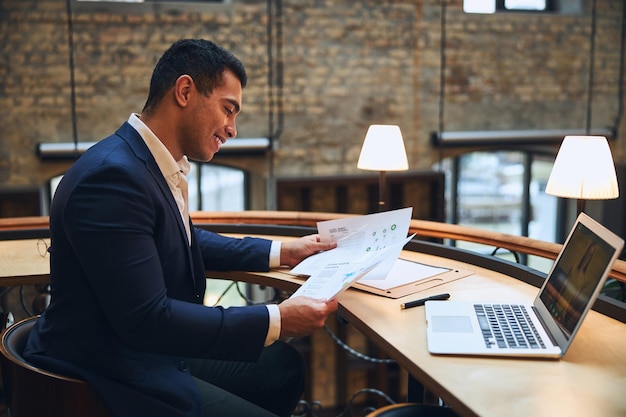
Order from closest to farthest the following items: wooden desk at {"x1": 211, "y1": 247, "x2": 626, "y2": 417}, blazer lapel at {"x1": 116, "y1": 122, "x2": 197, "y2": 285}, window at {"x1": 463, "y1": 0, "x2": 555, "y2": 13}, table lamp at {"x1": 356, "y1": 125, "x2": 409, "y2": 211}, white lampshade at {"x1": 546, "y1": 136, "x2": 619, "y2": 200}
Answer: wooden desk at {"x1": 211, "y1": 247, "x2": 626, "y2": 417}
blazer lapel at {"x1": 116, "y1": 122, "x2": 197, "y2": 285}
white lampshade at {"x1": 546, "y1": 136, "x2": 619, "y2": 200}
table lamp at {"x1": 356, "y1": 125, "x2": 409, "y2": 211}
window at {"x1": 463, "y1": 0, "x2": 555, "y2": 13}

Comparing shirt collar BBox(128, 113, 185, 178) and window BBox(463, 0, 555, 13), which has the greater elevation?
window BBox(463, 0, 555, 13)

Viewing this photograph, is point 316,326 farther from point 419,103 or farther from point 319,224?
point 419,103

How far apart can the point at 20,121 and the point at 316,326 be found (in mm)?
5813

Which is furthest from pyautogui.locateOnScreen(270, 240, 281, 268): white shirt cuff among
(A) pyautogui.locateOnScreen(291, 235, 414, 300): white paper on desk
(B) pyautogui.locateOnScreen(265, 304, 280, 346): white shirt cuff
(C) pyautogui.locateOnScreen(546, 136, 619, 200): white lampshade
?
(C) pyautogui.locateOnScreen(546, 136, 619, 200): white lampshade

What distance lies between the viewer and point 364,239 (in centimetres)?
218

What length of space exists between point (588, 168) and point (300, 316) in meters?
1.52

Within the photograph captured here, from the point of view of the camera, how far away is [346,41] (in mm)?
7418

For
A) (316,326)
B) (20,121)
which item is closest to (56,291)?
(316,326)

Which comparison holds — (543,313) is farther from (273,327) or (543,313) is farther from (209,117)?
(209,117)

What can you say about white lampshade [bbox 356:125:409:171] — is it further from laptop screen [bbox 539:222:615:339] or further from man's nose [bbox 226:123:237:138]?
laptop screen [bbox 539:222:615:339]

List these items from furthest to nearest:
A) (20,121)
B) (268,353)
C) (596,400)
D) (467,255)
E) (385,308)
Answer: (20,121) → (467,255) → (268,353) → (385,308) → (596,400)

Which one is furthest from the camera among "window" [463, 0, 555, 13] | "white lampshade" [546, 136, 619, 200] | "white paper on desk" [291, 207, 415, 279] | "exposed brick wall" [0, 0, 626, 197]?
"window" [463, 0, 555, 13]

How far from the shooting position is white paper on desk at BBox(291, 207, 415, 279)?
2.02 meters

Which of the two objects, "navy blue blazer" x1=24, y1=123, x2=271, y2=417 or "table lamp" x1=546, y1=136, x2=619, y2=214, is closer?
"navy blue blazer" x1=24, y1=123, x2=271, y2=417
